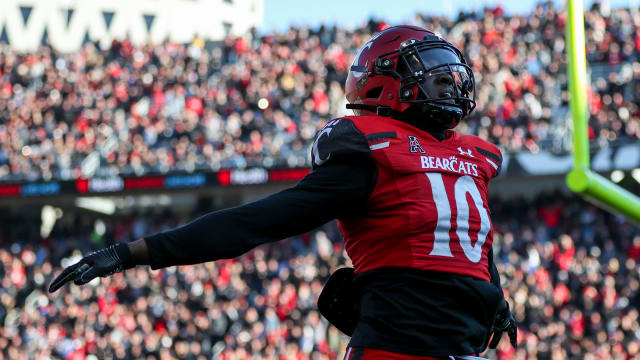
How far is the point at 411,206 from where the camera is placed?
2.52 m

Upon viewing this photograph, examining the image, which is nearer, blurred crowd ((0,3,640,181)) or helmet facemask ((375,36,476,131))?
helmet facemask ((375,36,476,131))

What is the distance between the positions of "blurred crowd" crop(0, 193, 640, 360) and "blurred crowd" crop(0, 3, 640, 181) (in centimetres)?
183

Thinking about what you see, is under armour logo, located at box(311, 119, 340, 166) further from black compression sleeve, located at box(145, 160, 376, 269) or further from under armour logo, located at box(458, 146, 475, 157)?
under armour logo, located at box(458, 146, 475, 157)

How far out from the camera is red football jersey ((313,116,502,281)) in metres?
2.51

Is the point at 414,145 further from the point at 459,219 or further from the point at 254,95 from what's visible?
the point at 254,95

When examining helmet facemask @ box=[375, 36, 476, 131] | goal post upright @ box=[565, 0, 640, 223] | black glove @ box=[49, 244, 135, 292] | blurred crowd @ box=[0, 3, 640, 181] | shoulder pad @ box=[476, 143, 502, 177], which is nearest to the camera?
black glove @ box=[49, 244, 135, 292]

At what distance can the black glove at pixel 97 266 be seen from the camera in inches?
91.4

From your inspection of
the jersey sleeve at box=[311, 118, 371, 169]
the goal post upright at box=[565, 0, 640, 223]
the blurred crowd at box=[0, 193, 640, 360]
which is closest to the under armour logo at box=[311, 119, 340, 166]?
the jersey sleeve at box=[311, 118, 371, 169]

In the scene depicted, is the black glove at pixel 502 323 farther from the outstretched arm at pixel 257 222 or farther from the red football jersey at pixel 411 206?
the outstretched arm at pixel 257 222

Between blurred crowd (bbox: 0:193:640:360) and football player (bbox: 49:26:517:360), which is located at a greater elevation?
football player (bbox: 49:26:517:360)

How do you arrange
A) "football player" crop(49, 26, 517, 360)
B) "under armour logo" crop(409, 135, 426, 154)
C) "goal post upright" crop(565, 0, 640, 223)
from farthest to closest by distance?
"goal post upright" crop(565, 0, 640, 223), "under armour logo" crop(409, 135, 426, 154), "football player" crop(49, 26, 517, 360)

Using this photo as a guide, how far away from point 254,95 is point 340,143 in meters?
17.0

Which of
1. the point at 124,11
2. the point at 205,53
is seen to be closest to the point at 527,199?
the point at 205,53

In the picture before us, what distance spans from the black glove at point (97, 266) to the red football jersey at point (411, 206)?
0.60 metres
